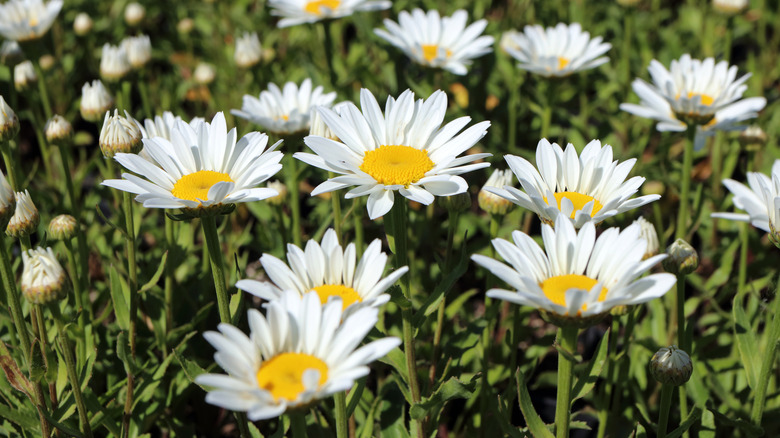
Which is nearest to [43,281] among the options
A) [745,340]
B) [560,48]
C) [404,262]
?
[404,262]

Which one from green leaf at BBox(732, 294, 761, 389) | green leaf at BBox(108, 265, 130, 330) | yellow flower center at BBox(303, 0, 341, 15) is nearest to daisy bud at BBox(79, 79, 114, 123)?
green leaf at BBox(108, 265, 130, 330)

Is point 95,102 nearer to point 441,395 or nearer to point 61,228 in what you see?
point 61,228

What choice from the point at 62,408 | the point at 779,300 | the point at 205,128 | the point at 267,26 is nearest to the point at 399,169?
the point at 205,128

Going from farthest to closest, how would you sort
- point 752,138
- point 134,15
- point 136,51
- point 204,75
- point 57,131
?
1. point 134,15
2. point 204,75
3. point 136,51
4. point 752,138
5. point 57,131

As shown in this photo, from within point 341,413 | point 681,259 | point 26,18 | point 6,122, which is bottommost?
point 341,413

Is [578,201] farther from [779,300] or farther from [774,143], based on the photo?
[774,143]

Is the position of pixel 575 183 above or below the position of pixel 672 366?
above
